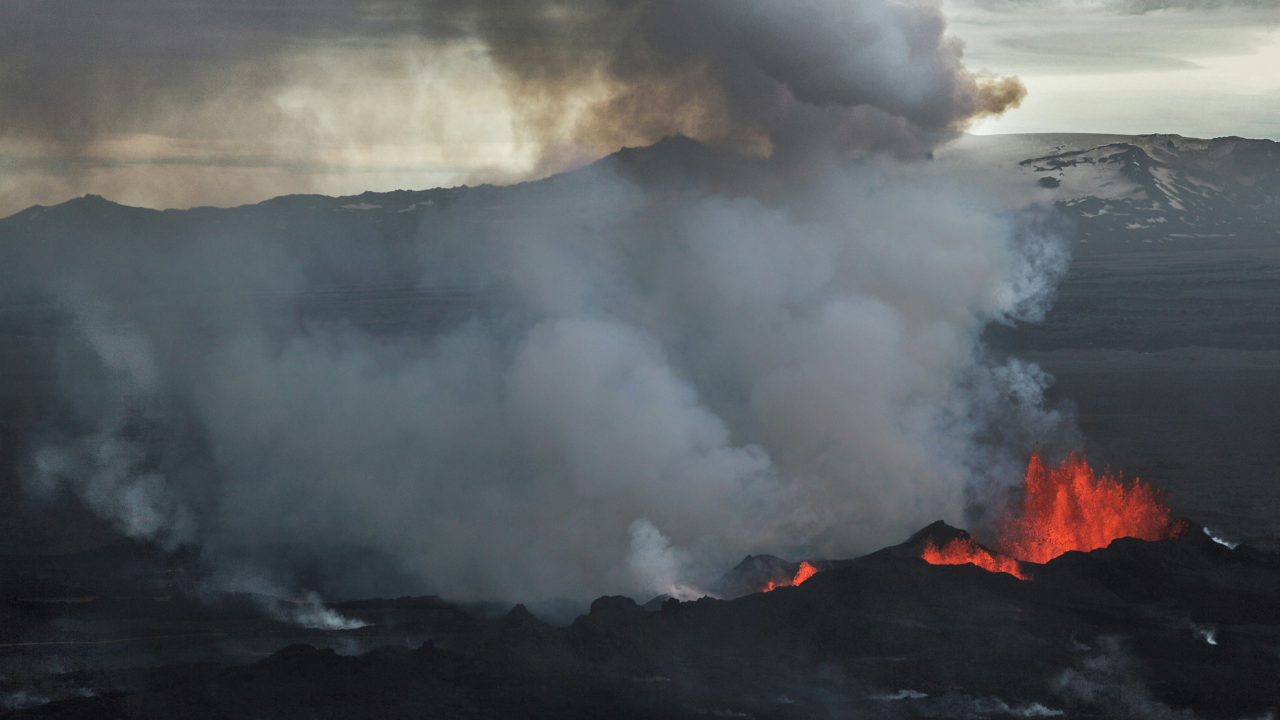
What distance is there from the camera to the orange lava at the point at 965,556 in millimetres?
30031

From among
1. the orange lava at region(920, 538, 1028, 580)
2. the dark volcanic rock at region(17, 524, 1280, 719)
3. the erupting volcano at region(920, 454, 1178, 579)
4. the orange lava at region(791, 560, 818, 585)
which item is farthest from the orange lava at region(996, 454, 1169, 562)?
the orange lava at region(791, 560, 818, 585)

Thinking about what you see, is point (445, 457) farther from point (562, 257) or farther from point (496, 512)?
point (562, 257)

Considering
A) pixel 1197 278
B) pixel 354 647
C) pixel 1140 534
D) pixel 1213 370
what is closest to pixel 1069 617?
pixel 1140 534

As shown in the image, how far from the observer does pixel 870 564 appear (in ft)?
94.9

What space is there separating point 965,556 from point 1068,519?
19.5 feet

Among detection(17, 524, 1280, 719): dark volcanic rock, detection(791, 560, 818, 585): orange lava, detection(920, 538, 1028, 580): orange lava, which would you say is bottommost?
detection(17, 524, 1280, 719): dark volcanic rock

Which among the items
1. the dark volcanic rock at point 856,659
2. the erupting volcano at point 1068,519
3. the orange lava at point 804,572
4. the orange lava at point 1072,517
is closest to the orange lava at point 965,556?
the erupting volcano at point 1068,519

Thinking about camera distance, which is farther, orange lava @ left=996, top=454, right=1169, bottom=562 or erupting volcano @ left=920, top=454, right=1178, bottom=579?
orange lava @ left=996, top=454, right=1169, bottom=562

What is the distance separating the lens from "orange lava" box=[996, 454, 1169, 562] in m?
33.1

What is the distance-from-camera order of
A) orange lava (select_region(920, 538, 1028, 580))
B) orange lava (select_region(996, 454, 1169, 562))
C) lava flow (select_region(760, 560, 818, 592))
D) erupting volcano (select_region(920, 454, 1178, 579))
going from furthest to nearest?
orange lava (select_region(996, 454, 1169, 562))
erupting volcano (select_region(920, 454, 1178, 579))
orange lava (select_region(920, 538, 1028, 580))
lava flow (select_region(760, 560, 818, 592))

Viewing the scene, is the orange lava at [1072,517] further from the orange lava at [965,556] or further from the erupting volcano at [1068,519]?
the orange lava at [965,556]

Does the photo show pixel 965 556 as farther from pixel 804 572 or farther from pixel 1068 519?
pixel 1068 519

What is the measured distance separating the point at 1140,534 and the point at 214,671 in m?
26.5

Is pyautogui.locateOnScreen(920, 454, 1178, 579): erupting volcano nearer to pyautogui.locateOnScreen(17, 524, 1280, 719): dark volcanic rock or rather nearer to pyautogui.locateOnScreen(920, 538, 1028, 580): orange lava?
pyautogui.locateOnScreen(920, 538, 1028, 580): orange lava
